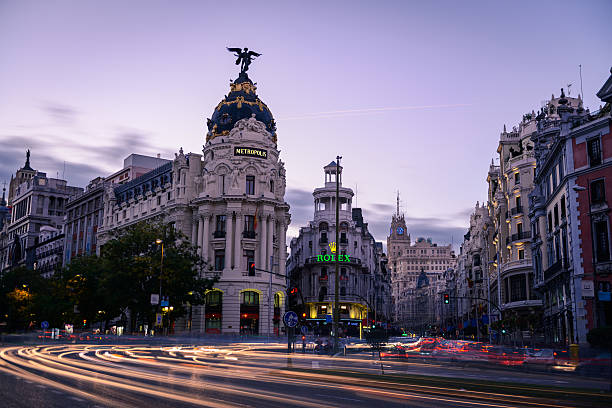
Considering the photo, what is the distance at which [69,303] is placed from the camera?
249 ft

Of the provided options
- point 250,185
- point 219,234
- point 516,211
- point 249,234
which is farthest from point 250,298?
point 516,211

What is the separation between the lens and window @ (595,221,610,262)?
40969mm

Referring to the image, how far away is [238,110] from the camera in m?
82.3

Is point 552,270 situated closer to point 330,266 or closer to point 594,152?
point 594,152

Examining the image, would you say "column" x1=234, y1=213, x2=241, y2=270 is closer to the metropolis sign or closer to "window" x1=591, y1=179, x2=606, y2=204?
the metropolis sign

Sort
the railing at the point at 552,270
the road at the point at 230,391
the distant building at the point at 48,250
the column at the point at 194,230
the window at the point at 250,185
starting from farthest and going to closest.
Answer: the distant building at the point at 48,250 → the column at the point at 194,230 → the window at the point at 250,185 → the railing at the point at 552,270 → the road at the point at 230,391

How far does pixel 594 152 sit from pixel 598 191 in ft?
8.97

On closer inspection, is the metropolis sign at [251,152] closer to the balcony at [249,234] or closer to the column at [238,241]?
the column at [238,241]

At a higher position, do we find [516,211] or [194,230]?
[516,211]

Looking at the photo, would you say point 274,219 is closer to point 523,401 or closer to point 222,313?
point 222,313

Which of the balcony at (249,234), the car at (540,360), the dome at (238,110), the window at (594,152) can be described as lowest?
the car at (540,360)

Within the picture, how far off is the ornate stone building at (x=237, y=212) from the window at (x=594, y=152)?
138ft

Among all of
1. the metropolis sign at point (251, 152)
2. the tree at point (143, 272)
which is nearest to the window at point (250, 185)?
the metropolis sign at point (251, 152)

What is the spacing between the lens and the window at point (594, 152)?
1656 inches
